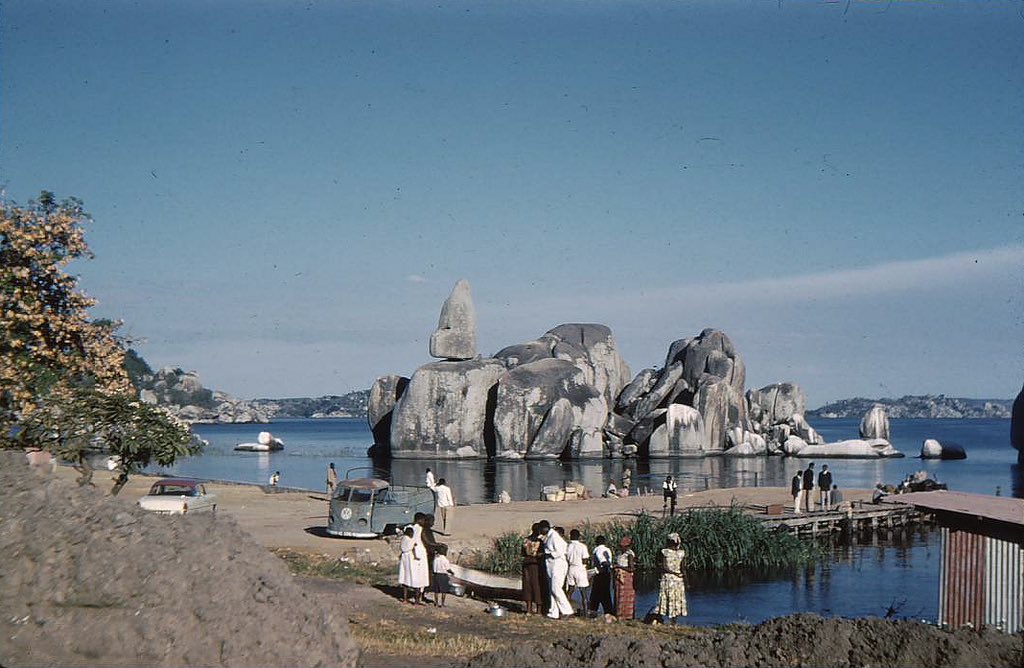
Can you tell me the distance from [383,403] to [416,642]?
87.0 m

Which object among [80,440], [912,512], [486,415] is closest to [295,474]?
[486,415]

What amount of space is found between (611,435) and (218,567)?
9144cm

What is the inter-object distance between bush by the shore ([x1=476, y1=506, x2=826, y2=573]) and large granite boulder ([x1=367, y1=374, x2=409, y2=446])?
70147 mm

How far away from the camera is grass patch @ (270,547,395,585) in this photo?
72.2ft

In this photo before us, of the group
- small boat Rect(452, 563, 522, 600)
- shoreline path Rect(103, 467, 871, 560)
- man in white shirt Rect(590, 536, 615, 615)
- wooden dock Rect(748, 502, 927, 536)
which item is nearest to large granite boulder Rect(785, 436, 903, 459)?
shoreline path Rect(103, 467, 871, 560)

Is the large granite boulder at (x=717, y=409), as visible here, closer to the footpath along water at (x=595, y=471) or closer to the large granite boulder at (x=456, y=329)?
the footpath along water at (x=595, y=471)

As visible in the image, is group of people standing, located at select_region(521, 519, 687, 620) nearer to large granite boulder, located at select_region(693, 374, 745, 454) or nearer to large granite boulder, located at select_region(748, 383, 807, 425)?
large granite boulder, located at select_region(693, 374, 745, 454)

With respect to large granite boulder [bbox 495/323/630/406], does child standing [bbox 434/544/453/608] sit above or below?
below

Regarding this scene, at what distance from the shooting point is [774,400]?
376 feet

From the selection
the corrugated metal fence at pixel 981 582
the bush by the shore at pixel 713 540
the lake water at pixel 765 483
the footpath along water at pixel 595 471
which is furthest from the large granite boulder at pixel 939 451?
the corrugated metal fence at pixel 981 582

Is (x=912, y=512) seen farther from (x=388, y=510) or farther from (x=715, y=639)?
(x=715, y=639)

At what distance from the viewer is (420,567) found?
63.6 ft

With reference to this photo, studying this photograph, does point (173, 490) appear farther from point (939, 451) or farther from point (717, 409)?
point (939, 451)

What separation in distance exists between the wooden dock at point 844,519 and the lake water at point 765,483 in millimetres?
1086
